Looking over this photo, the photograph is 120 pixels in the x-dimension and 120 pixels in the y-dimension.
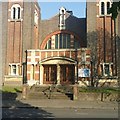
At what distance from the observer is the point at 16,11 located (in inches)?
1558

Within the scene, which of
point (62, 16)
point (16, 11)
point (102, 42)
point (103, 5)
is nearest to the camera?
point (102, 42)

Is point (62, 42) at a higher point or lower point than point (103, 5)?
lower

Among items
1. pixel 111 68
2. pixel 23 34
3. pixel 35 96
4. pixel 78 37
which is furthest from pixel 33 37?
pixel 35 96

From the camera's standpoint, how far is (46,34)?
43156 mm

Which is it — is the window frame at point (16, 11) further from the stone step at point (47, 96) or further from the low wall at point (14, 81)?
the stone step at point (47, 96)

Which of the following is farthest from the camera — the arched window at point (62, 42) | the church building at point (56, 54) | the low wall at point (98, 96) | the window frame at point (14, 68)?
the arched window at point (62, 42)

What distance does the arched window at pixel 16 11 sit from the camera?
3944cm

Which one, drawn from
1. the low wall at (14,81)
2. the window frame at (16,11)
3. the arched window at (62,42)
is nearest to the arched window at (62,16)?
the arched window at (62,42)

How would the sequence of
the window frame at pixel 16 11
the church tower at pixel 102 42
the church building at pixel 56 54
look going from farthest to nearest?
the window frame at pixel 16 11, the church tower at pixel 102 42, the church building at pixel 56 54

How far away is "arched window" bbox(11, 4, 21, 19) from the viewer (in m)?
39.4

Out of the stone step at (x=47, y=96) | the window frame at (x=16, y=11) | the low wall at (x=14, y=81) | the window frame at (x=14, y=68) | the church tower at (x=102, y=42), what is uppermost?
the window frame at (x=16, y=11)

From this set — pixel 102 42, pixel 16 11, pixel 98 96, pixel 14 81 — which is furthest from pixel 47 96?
pixel 16 11

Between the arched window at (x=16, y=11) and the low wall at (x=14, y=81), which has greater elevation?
the arched window at (x=16, y=11)

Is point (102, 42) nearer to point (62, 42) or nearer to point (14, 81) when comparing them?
point (62, 42)
